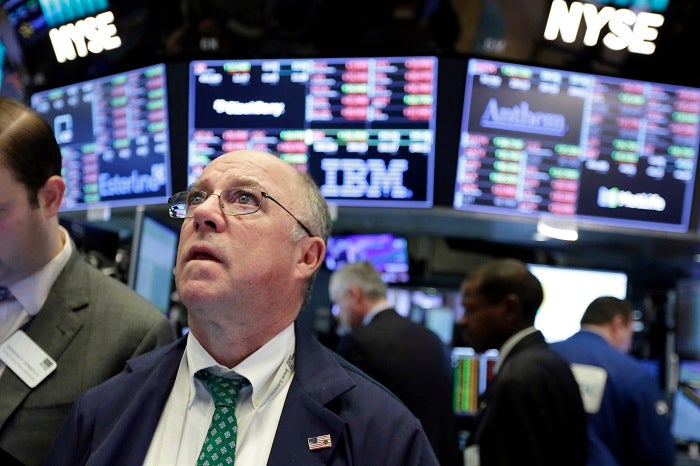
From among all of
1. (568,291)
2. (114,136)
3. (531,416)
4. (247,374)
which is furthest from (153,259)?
(568,291)

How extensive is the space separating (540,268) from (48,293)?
329 cm

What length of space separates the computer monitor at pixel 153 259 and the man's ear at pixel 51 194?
3.82 feet

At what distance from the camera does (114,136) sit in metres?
3.87

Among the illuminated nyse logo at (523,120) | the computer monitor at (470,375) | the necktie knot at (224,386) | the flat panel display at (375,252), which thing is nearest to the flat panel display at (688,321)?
the computer monitor at (470,375)

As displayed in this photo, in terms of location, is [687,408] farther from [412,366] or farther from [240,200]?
[240,200]

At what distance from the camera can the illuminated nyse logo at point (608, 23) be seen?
3.48 metres

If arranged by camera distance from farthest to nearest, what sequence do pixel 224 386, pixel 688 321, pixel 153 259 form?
pixel 688 321 → pixel 153 259 → pixel 224 386

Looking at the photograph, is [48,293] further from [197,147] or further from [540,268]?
[540,268]

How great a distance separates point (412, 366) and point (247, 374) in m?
1.98

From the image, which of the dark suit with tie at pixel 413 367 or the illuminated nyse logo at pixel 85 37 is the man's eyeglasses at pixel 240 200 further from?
the illuminated nyse logo at pixel 85 37

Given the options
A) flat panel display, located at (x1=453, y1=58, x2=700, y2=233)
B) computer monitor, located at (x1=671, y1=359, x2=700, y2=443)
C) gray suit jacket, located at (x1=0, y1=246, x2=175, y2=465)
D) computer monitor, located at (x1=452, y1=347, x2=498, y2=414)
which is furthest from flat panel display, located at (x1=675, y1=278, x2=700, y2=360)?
gray suit jacket, located at (x1=0, y1=246, x2=175, y2=465)

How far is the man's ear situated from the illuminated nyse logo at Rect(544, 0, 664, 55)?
2.31 metres

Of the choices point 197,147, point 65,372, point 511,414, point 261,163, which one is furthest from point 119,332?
point 197,147

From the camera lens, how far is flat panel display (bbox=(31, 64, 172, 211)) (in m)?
3.74
